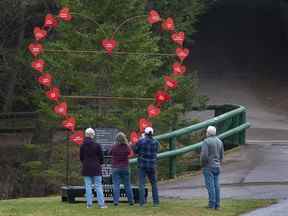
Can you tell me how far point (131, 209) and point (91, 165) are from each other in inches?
45.7

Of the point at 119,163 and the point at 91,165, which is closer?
the point at 91,165

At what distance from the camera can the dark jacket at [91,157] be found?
622 inches

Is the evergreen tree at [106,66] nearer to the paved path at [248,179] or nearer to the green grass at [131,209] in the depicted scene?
the paved path at [248,179]

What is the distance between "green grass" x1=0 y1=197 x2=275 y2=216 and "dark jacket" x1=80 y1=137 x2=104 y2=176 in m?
0.71

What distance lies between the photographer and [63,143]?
2641 centimetres

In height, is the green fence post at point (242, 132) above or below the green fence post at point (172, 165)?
above

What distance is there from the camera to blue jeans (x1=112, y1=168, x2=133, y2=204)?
16094 mm

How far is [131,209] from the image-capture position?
1554 centimetres

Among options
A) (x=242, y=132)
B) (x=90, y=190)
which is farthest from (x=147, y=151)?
(x=242, y=132)

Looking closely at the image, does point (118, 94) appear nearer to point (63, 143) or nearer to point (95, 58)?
point (95, 58)

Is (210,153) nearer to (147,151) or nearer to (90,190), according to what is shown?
(147,151)

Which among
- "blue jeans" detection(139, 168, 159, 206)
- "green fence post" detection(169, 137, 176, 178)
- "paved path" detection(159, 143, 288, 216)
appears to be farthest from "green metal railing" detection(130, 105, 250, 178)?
"blue jeans" detection(139, 168, 159, 206)

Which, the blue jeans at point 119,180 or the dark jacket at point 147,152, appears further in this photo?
the blue jeans at point 119,180

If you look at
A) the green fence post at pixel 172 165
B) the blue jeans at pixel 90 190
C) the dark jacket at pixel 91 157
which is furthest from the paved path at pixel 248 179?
the dark jacket at pixel 91 157
